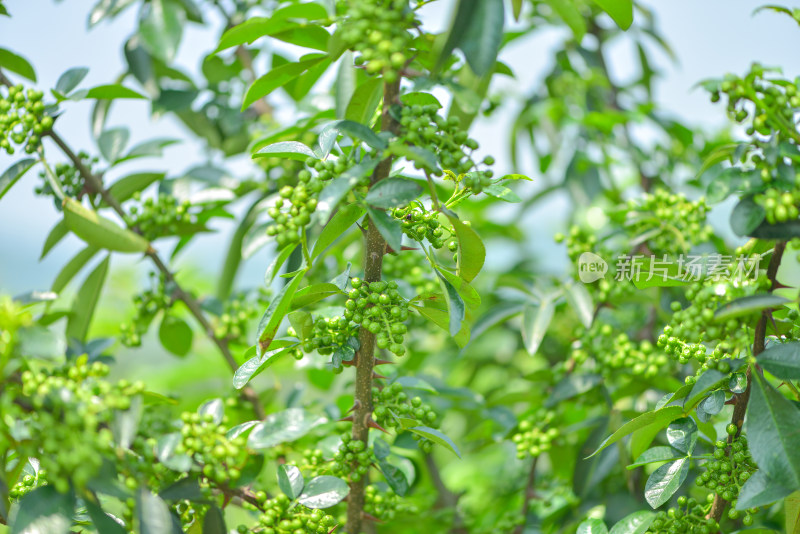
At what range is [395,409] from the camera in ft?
3.43

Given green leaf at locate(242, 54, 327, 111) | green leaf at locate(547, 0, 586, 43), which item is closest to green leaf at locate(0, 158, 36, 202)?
green leaf at locate(242, 54, 327, 111)

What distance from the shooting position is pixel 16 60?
50.1 inches

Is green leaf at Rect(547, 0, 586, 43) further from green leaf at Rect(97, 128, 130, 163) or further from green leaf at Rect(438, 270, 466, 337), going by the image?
green leaf at Rect(97, 128, 130, 163)

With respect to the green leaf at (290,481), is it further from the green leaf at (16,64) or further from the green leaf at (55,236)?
the green leaf at (16,64)

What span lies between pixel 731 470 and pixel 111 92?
1273 mm

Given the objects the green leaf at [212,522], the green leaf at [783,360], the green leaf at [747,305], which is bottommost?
the green leaf at [212,522]

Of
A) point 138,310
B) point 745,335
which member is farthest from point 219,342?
point 745,335

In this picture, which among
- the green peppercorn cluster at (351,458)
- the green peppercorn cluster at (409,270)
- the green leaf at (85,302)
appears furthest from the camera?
the green peppercorn cluster at (409,270)

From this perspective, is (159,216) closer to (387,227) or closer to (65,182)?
(65,182)

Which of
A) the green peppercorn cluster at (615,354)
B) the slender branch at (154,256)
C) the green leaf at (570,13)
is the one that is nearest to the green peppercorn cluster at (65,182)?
the slender branch at (154,256)

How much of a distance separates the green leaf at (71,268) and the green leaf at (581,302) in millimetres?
1048

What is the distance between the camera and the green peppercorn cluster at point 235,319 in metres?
1.47

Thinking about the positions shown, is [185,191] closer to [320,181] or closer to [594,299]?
[320,181]

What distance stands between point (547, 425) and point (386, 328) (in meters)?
0.77
